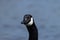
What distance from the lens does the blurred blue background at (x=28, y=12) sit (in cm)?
788

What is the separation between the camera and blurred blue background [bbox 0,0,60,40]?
7879 millimetres

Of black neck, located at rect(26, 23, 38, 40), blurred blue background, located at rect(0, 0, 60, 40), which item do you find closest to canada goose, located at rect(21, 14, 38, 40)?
black neck, located at rect(26, 23, 38, 40)

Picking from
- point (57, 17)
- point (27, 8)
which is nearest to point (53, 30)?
point (57, 17)

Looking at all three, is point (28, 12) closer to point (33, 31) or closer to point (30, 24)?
point (33, 31)

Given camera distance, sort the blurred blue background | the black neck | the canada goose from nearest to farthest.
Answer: the canada goose
the black neck
the blurred blue background

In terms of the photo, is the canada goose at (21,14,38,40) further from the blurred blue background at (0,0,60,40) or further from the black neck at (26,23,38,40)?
the blurred blue background at (0,0,60,40)

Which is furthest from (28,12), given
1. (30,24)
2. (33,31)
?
(30,24)

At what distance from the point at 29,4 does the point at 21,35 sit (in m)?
2.08

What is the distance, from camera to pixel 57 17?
8.93 meters

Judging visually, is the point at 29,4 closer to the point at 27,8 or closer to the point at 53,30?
the point at 27,8

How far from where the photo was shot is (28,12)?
9.07m

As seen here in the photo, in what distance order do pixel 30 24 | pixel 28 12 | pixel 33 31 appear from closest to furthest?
1. pixel 30 24
2. pixel 33 31
3. pixel 28 12

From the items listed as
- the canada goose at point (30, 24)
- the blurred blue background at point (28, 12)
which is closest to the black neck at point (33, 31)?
the canada goose at point (30, 24)

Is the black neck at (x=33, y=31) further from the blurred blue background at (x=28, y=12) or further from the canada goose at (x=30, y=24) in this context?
the blurred blue background at (x=28, y=12)
